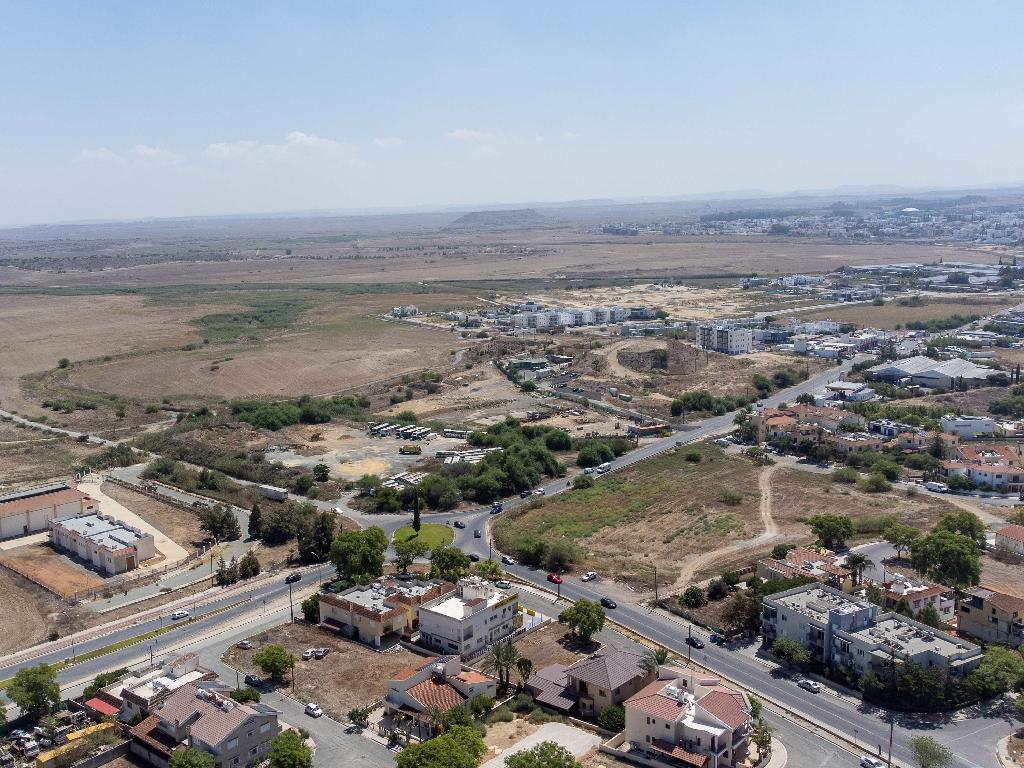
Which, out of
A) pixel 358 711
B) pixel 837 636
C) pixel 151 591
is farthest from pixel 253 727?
pixel 837 636

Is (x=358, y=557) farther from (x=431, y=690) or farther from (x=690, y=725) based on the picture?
(x=690, y=725)

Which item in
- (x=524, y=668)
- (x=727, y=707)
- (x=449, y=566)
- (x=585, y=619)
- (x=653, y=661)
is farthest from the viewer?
(x=449, y=566)

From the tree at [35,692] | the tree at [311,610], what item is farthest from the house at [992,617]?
the tree at [35,692]

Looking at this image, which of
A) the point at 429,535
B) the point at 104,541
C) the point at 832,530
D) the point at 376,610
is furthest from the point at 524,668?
the point at 104,541

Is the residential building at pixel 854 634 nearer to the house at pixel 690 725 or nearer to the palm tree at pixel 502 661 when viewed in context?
the house at pixel 690 725

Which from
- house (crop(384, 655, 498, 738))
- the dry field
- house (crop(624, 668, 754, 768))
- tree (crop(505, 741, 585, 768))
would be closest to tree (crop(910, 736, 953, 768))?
house (crop(624, 668, 754, 768))
